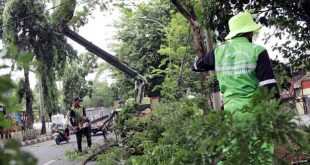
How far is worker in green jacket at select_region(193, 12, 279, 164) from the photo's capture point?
9.64ft

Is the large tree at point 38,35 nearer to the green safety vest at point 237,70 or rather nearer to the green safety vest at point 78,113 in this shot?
the green safety vest at point 78,113

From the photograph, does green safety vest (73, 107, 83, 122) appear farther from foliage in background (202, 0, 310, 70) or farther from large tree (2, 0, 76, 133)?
large tree (2, 0, 76, 133)

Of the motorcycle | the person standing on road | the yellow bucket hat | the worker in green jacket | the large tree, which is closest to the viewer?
the worker in green jacket

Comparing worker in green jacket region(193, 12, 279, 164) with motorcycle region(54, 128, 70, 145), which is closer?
worker in green jacket region(193, 12, 279, 164)

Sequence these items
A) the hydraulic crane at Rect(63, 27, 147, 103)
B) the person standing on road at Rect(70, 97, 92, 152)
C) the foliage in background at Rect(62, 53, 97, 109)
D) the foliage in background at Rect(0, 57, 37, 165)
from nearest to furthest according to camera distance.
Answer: the foliage in background at Rect(0, 57, 37, 165) < the person standing on road at Rect(70, 97, 92, 152) < the hydraulic crane at Rect(63, 27, 147, 103) < the foliage in background at Rect(62, 53, 97, 109)

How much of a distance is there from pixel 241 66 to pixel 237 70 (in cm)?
5

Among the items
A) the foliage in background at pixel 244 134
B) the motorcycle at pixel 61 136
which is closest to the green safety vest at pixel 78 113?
the motorcycle at pixel 61 136

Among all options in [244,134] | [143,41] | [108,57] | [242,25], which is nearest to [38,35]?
[143,41]

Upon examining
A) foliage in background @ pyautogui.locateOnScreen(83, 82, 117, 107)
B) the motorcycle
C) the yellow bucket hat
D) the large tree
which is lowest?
the motorcycle

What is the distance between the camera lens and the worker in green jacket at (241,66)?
2.94 m

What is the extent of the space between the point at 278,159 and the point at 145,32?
1188 inches

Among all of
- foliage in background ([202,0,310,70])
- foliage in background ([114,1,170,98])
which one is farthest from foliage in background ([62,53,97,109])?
foliage in background ([202,0,310,70])

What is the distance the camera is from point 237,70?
Answer: 307 cm

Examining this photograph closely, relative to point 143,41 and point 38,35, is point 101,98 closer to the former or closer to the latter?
point 143,41
